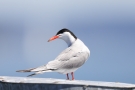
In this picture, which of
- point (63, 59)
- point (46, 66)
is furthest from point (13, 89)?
point (63, 59)

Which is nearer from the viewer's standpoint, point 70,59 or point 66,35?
point 70,59

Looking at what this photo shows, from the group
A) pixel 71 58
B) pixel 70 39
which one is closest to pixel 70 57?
pixel 71 58

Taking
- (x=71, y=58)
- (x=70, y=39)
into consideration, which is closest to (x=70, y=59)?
(x=71, y=58)

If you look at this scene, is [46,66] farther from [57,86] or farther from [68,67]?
[57,86]

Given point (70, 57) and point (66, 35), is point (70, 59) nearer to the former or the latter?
point (70, 57)

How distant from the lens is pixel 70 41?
8.47 metres

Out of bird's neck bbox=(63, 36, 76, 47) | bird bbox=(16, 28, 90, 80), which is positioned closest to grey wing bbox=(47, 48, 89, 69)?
bird bbox=(16, 28, 90, 80)

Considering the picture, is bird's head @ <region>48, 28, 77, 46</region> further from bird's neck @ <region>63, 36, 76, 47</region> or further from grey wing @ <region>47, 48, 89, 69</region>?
grey wing @ <region>47, 48, 89, 69</region>

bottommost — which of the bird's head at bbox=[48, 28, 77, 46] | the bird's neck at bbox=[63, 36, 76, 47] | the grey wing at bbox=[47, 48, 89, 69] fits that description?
the grey wing at bbox=[47, 48, 89, 69]

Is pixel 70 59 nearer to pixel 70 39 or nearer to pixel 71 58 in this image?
pixel 71 58

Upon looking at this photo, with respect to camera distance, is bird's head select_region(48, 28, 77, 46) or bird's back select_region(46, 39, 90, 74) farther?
bird's head select_region(48, 28, 77, 46)

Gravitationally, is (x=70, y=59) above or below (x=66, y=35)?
below

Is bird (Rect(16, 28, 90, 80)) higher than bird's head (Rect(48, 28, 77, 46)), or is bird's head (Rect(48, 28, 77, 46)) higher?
bird's head (Rect(48, 28, 77, 46))

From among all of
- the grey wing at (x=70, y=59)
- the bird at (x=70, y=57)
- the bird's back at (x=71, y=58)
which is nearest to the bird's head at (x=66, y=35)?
the bird at (x=70, y=57)
